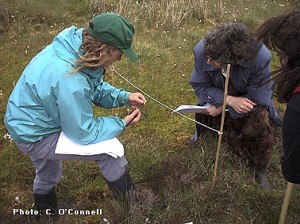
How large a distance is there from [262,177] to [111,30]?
1775mm

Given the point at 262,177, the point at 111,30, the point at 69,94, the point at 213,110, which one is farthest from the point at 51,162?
the point at 262,177

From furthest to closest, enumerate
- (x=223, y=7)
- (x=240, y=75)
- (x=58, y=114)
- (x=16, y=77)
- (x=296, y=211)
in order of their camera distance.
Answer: (x=223, y=7), (x=16, y=77), (x=240, y=75), (x=296, y=211), (x=58, y=114)

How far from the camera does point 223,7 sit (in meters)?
7.49

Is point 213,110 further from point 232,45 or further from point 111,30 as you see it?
point 111,30

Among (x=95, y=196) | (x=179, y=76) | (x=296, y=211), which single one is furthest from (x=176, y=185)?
(x=179, y=76)

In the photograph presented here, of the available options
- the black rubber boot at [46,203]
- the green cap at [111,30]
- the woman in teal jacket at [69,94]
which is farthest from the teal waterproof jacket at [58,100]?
the black rubber boot at [46,203]

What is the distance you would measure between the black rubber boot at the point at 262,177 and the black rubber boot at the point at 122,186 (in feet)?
3.61

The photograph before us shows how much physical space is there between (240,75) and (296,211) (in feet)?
3.34

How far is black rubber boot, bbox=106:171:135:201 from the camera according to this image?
8.78 feet

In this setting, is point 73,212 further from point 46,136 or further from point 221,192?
point 221,192

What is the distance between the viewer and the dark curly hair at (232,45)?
2.89 metres

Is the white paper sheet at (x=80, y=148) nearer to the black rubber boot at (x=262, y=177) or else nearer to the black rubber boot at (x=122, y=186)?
the black rubber boot at (x=122, y=186)

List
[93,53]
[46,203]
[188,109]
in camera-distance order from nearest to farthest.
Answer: [93,53], [46,203], [188,109]

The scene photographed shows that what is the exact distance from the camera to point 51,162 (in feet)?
8.66
